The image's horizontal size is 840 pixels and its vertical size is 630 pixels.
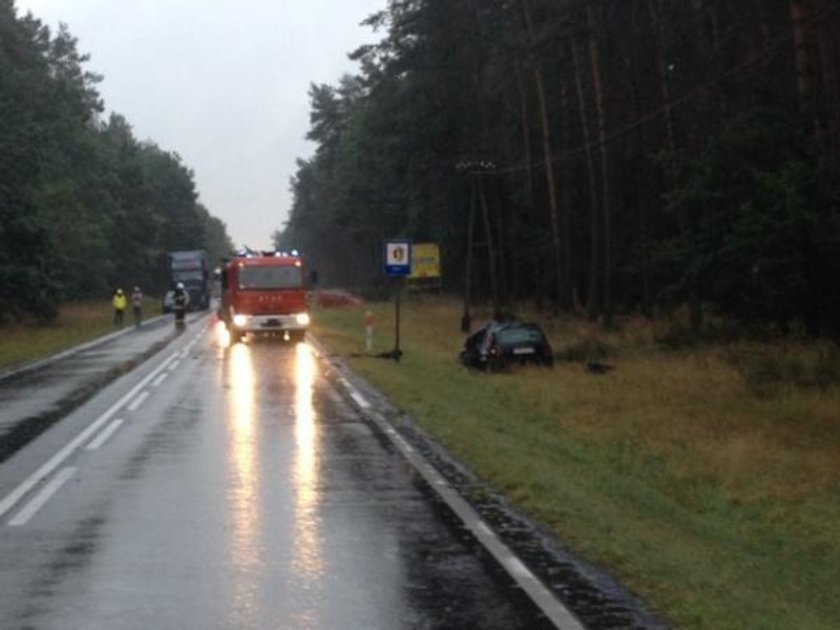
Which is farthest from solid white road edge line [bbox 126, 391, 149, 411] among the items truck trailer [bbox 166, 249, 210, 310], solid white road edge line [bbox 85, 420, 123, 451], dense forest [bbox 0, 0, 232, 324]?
truck trailer [bbox 166, 249, 210, 310]

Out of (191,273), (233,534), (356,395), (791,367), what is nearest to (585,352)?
(791,367)

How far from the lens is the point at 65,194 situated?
93250mm

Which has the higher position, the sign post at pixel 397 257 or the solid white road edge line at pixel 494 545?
the sign post at pixel 397 257

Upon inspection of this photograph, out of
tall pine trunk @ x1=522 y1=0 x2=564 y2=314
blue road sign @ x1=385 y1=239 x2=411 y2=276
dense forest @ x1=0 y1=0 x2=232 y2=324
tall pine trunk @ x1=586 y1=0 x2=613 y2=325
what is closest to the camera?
blue road sign @ x1=385 y1=239 x2=411 y2=276

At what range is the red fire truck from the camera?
48.3 m

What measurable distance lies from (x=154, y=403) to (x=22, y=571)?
15.5m

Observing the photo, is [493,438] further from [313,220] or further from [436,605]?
[313,220]

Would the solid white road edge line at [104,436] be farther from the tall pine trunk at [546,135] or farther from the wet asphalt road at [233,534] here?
the tall pine trunk at [546,135]

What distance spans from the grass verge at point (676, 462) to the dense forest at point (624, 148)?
2900mm

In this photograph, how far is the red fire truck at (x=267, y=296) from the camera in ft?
158

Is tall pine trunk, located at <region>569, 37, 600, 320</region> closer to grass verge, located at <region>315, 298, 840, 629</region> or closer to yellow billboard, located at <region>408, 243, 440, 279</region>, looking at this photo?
yellow billboard, located at <region>408, 243, 440, 279</region>

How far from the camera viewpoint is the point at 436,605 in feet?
30.2

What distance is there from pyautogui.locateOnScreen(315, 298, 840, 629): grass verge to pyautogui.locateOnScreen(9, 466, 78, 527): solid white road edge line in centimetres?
438

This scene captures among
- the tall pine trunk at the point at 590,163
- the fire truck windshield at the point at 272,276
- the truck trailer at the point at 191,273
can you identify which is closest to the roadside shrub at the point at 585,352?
the fire truck windshield at the point at 272,276
